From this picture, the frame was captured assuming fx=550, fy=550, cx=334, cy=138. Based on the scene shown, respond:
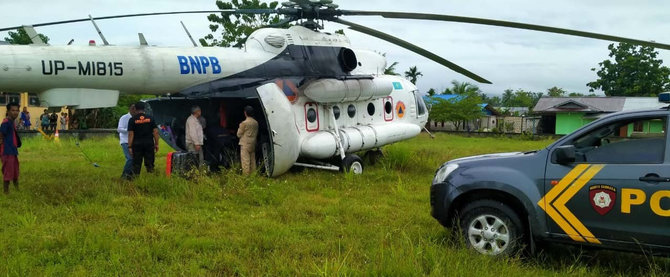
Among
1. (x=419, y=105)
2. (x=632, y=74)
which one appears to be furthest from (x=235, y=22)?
(x=632, y=74)

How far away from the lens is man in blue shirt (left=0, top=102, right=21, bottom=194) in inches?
334

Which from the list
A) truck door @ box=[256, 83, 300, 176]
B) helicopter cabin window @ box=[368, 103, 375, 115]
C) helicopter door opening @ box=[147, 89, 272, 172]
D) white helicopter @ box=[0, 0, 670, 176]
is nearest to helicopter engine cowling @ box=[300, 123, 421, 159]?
white helicopter @ box=[0, 0, 670, 176]

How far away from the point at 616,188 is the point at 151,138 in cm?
775

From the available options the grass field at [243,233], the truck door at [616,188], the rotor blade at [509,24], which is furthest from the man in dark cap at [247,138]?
the truck door at [616,188]

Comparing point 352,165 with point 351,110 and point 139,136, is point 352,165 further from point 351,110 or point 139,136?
point 139,136

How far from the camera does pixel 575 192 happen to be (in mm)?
4918

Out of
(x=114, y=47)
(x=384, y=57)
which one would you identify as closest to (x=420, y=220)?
(x=114, y=47)

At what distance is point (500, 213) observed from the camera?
5289 millimetres

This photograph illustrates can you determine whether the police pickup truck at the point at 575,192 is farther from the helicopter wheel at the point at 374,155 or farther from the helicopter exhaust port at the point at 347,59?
the helicopter wheel at the point at 374,155

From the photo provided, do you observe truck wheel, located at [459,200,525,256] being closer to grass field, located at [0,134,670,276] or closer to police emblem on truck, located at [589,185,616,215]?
grass field, located at [0,134,670,276]

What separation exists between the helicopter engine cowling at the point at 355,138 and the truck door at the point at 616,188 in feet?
21.6

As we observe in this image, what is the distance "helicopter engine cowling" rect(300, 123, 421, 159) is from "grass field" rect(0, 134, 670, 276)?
1.03 m

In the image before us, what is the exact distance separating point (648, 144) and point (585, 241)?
3.59 ft

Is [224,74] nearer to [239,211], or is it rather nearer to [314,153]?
[314,153]
